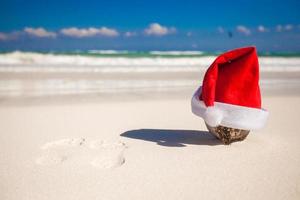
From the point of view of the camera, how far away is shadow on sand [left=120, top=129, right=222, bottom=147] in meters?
2.71

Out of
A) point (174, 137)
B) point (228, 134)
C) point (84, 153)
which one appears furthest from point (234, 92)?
point (84, 153)

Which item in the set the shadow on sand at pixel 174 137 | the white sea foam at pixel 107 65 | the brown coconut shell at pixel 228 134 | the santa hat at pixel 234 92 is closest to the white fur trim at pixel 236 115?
the santa hat at pixel 234 92

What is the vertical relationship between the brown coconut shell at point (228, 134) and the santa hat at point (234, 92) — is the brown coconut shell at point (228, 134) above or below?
below

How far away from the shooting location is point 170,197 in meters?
1.78

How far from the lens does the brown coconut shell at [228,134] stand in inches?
98.2

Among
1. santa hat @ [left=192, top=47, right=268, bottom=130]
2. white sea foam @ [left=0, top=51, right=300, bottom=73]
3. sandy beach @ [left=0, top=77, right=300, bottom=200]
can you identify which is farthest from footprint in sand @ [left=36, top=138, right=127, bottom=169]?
white sea foam @ [left=0, top=51, right=300, bottom=73]

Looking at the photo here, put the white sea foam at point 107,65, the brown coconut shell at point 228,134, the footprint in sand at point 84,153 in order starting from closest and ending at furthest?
the footprint in sand at point 84,153
the brown coconut shell at point 228,134
the white sea foam at point 107,65

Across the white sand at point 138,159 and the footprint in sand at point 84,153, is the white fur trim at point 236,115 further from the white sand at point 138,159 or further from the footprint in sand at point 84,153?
the footprint in sand at point 84,153

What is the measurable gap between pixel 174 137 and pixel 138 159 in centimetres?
67

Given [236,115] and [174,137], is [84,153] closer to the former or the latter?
[174,137]

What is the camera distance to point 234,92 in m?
2.39

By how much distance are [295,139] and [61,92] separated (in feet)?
13.2

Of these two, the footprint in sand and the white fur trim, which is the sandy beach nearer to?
the footprint in sand

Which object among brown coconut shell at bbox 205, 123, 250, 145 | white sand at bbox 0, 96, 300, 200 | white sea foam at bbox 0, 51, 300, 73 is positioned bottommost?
white sand at bbox 0, 96, 300, 200
